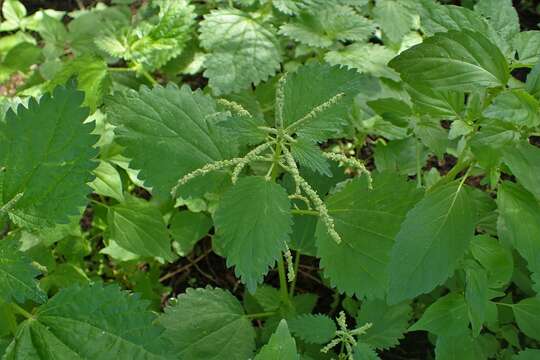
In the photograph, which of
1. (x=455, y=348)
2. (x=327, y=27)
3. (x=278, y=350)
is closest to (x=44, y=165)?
(x=278, y=350)

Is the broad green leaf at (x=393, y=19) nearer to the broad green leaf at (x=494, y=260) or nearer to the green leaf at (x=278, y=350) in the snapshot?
the broad green leaf at (x=494, y=260)

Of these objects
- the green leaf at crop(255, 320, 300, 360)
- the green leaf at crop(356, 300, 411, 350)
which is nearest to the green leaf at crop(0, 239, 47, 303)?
the green leaf at crop(255, 320, 300, 360)

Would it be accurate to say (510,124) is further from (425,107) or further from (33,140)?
(33,140)

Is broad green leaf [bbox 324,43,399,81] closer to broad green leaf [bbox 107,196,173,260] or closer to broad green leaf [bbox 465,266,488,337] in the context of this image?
broad green leaf [bbox 107,196,173,260]

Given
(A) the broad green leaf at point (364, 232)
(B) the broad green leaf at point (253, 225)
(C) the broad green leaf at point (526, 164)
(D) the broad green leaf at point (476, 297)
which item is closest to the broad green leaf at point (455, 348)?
(D) the broad green leaf at point (476, 297)

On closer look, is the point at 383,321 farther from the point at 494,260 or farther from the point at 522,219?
the point at 522,219
